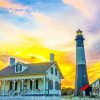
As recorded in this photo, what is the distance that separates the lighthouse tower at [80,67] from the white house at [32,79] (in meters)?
21.7

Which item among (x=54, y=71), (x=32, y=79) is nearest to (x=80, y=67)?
(x=54, y=71)

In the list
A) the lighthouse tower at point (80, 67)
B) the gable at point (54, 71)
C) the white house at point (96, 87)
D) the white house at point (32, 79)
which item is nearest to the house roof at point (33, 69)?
the white house at point (32, 79)

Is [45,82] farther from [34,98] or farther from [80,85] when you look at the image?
[80,85]

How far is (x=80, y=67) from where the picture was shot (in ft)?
229

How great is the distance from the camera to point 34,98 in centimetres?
3828

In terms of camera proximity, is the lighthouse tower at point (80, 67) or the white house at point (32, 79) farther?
the lighthouse tower at point (80, 67)

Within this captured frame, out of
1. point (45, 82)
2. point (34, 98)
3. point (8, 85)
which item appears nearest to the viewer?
point (34, 98)

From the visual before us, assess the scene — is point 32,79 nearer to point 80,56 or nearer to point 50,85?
point 50,85

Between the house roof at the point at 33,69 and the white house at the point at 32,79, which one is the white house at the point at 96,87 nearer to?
the white house at the point at 32,79

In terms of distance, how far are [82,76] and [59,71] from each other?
22033mm

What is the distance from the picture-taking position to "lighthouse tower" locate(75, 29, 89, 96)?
227ft

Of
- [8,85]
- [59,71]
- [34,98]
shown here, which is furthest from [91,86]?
[34,98]

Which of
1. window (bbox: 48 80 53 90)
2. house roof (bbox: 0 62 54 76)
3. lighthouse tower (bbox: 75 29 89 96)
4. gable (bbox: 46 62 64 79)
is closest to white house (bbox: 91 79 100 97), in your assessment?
lighthouse tower (bbox: 75 29 89 96)

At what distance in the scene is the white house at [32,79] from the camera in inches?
1704
